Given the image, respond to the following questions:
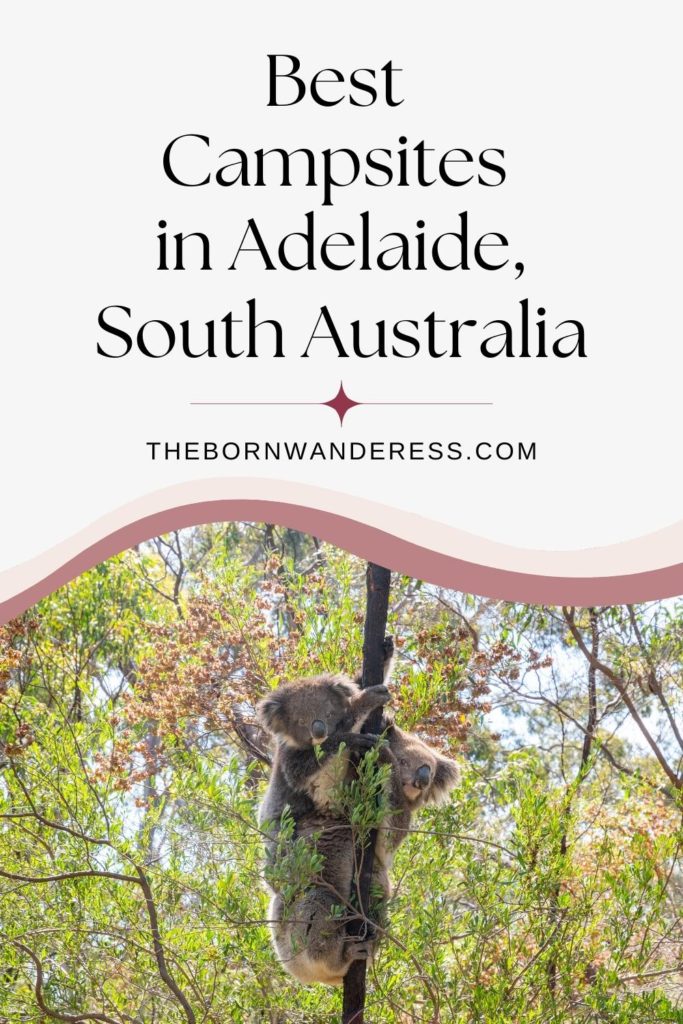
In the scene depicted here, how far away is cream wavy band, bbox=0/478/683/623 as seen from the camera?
3820mm

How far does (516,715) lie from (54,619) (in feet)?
11.8

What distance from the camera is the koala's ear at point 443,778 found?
430 centimetres

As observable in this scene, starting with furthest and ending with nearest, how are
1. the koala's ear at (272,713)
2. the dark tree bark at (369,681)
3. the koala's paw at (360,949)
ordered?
the koala's ear at (272,713) < the koala's paw at (360,949) < the dark tree bark at (369,681)

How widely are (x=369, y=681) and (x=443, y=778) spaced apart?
73 cm

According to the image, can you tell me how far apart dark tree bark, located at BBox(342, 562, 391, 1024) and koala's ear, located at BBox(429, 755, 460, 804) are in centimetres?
39

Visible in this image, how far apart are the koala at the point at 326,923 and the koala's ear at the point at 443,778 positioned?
1.10 ft

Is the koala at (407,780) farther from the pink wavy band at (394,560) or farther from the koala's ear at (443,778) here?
the pink wavy band at (394,560)

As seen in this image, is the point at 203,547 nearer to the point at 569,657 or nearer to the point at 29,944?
the point at 569,657

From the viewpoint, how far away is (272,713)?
13.6 feet

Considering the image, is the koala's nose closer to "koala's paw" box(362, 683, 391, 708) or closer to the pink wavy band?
"koala's paw" box(362, 683, 391, 708)

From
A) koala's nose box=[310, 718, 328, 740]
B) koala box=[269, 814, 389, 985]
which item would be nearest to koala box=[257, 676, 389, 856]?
koala's nose box=[310, 718, 328, 740]

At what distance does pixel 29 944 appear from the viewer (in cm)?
446

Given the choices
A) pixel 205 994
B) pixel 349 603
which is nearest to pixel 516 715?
pixel 349 603

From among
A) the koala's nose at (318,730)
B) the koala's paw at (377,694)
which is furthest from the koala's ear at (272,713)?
the koala's paw at (377,694)
